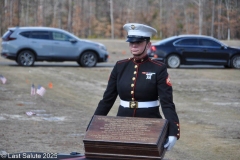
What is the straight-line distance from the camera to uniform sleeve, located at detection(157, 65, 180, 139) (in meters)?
5.16

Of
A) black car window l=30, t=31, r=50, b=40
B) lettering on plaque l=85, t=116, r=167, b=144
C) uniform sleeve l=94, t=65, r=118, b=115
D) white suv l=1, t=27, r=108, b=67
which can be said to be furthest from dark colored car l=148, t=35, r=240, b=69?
lettering on plaque l=85, t=116, r=167, b=144

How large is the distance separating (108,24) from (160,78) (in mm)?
75543

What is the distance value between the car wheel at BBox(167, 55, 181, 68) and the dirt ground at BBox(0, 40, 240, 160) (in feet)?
7.59

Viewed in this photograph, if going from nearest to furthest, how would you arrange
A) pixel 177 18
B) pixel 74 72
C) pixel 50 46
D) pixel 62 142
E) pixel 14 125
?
1. pixel 62 142
2. pixel 14 125
3. pixel 74 72
4. pixel 50 46
5. pixel 177 18

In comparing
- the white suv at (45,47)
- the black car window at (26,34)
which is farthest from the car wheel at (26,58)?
the black car window at (26,34)

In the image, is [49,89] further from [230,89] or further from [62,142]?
[62,142]

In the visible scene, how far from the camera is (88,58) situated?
2516cm

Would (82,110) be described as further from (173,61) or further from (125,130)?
(173,61)

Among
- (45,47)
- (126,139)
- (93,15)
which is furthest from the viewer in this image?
(93,15)

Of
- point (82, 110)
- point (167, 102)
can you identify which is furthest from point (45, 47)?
point (167, 102)

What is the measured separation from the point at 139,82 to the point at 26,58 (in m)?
19.4

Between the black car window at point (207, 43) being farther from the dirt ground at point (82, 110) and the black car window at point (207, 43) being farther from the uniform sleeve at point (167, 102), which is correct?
the uniform sleeve at point (167, 102)

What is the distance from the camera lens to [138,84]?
5512 millimetres

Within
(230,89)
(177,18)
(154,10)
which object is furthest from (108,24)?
(230,89)
